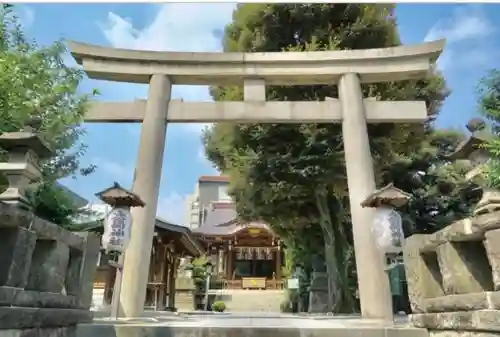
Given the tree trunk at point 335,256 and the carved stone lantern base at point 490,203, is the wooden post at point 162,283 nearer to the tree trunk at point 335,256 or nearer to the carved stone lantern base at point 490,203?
the tree trunk at point 335,256

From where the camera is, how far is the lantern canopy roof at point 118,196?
22.1 ft

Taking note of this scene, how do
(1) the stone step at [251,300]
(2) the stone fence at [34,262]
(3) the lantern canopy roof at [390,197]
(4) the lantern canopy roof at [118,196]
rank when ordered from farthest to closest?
(1) the stone step at [251,300] → (4) the lantern canopy roof at [118,196] → (3) the lantern canopy roof at [390,197] → (2) the stone fence at [34,262]

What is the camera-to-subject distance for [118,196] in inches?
268

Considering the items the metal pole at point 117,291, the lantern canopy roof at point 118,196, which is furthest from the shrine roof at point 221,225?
the lantern canopy roof at point 118,196

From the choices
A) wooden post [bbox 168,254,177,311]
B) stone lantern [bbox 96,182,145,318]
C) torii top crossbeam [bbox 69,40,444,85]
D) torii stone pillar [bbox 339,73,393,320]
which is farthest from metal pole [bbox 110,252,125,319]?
wooden post [bbox 168,254,177,311]

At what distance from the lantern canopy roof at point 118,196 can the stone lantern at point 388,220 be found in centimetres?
380

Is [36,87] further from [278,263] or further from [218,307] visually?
[278,263]

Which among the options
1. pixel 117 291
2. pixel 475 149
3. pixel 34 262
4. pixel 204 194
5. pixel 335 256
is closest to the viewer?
pixel 34 262

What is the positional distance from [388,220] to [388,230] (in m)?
0.15

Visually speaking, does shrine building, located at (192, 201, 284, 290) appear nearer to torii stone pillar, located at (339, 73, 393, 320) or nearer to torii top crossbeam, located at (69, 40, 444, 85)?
torii top crossbeam, located at (69, 40, 444, 85)

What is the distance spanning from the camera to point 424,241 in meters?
4.21

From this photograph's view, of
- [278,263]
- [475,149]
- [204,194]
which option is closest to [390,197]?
[475,149]

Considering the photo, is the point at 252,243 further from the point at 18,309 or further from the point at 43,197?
the point at 18,309

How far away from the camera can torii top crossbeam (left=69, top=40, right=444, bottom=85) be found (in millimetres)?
8688
